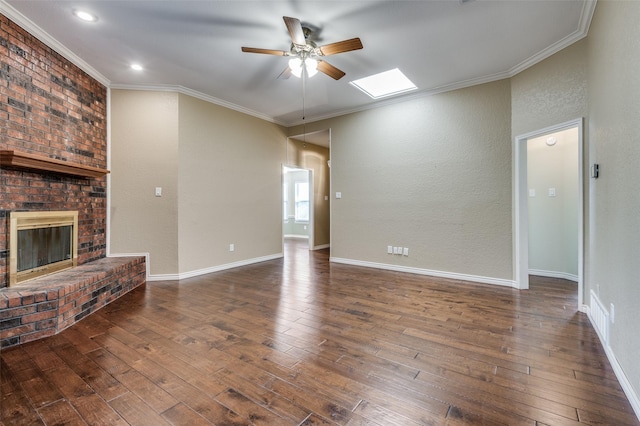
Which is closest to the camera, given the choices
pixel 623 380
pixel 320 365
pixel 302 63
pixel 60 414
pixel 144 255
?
pixel 60 414

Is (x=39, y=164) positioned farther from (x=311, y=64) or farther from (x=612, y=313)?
(x=612, y=313)

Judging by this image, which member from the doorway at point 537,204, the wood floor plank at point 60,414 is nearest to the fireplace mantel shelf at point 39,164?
the wood floor plank at point 60,414

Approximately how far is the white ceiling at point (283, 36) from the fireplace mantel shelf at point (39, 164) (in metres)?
1.28

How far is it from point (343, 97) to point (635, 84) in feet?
11.5

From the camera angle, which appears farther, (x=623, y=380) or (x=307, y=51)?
(x=307, y=51)

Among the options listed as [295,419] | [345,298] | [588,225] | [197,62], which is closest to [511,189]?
[588,225]

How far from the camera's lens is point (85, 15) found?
8.54 feet

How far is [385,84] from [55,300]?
184 inches

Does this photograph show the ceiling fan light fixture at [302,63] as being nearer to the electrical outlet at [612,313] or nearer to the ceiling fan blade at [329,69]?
the ceiling fan blade at [329,69]

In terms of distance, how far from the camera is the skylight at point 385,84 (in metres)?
4.01

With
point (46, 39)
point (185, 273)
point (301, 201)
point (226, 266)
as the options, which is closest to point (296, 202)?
point (301, 201)

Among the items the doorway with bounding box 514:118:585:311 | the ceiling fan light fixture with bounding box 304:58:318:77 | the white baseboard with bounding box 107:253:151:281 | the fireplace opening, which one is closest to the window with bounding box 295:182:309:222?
the white baseboard with bounding box 107:253:151:281

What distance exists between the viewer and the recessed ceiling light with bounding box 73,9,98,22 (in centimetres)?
256

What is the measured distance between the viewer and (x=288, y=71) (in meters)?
3.21
